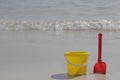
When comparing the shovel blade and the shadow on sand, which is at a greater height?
the shovel blade

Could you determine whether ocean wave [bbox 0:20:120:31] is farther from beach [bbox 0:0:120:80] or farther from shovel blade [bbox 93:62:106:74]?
shovel blade [bbox 93:62:106:74]

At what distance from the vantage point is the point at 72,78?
4359mm

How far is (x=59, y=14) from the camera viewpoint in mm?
10953

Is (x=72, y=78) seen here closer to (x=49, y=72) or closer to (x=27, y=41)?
(x=49, y=72)

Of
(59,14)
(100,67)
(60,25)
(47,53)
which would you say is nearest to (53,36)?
(60,25)

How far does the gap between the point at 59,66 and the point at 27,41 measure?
2038mm

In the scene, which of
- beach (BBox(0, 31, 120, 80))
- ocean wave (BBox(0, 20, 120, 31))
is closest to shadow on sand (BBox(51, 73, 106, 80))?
beach (BBox(0, 31, 120, 80))

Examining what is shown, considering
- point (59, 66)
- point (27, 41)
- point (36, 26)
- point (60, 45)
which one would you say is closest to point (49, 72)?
point (59, 66)

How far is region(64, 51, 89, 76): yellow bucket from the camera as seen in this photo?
14.2 feet

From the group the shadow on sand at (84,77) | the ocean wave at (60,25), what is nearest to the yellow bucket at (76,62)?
the shadow on sand at (84,77)

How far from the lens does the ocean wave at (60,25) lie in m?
8.64

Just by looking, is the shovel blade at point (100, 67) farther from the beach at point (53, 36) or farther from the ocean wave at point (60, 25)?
the ocean wave at point (60, 25)

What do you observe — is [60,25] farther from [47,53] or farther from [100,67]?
[100,67]

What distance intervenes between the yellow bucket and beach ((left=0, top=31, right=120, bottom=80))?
8 cm
